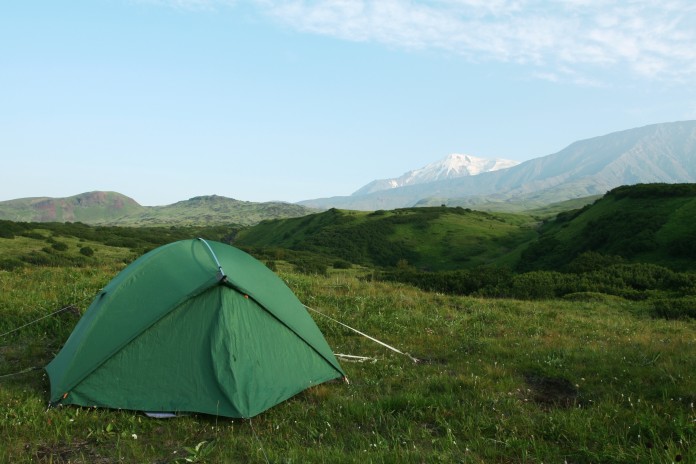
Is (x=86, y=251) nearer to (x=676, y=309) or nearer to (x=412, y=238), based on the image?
(x=676, y=309)

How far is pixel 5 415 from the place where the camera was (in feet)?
21.0

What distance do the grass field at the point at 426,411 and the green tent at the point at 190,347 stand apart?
0.30 metres

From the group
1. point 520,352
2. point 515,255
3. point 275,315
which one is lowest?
point 515,255

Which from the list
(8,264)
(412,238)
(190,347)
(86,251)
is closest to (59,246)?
(86,251)

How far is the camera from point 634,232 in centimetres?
4541

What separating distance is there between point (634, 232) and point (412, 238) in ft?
165

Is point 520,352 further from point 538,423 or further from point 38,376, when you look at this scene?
point 38,376

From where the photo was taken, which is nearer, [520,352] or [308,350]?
[308,350]

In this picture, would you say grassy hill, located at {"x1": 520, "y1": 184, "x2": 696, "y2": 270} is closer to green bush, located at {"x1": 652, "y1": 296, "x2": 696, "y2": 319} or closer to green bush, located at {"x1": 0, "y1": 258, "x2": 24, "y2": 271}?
green bush, located at {"x1": 652, "y1": 296, "x2": 696, "y2": 319}

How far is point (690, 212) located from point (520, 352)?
4440cm

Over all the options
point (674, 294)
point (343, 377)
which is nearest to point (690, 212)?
point (674, 294)

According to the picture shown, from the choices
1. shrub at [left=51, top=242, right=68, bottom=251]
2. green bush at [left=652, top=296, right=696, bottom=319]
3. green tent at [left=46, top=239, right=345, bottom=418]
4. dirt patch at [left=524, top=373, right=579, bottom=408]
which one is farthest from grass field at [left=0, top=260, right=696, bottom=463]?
shrub at [left=51, top=242, right=68, bottom=251]

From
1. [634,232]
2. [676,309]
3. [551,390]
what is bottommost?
[676,309]

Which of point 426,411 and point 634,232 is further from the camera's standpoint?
point 634,232
